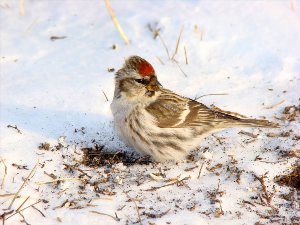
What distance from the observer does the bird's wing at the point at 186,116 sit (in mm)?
4478

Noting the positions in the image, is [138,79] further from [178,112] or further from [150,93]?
[178,112]

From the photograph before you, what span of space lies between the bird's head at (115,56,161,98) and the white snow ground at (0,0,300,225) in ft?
1.54

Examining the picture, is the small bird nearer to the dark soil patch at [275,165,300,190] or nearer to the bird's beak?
the bird's beak

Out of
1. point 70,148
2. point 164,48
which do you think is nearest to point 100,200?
point 70,148

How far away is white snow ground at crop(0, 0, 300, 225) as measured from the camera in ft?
12.6

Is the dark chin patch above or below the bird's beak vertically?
A: below

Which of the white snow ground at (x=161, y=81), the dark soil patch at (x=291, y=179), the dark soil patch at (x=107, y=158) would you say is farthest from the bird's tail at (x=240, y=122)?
the dark soil patch at (x=107, y=158)

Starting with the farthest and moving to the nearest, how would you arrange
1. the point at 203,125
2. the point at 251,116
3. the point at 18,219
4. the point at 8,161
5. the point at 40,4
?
the point at 40,4, the point at 251,116, the point at 203,125, the point at 8,161, the point at 18,219

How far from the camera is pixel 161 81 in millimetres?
5434

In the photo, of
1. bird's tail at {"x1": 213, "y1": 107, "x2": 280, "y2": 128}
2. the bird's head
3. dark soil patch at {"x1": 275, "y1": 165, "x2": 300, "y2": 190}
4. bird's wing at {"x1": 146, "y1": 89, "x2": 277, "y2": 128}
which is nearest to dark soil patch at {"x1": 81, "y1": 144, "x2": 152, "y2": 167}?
Result: bird's wing at {"x1": 146, "y1": 89, "x2": 277, "y2": 128}

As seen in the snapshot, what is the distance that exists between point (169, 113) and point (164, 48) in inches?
58.5

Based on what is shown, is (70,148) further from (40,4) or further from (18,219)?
(40,4)

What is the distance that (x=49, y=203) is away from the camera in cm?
385

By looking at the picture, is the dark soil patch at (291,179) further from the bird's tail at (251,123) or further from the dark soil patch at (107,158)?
the dark soil patch at (107,158)
